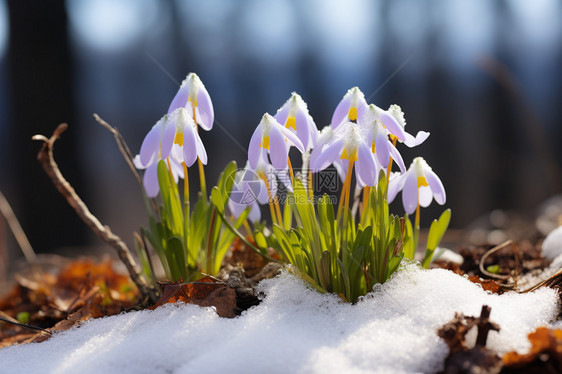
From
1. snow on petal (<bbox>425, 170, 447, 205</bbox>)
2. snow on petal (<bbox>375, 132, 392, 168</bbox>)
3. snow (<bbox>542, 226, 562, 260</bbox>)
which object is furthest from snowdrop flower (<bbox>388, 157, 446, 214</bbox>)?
snow (<bbox>542, 226, 562, 260</bbox>)

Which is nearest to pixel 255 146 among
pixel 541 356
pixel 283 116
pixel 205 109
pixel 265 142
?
pixel 265 142

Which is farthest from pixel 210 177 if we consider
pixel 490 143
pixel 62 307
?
pixel 62 307

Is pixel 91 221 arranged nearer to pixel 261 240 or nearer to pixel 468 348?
pixel 261 240

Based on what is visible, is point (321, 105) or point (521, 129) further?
point (321, 105)

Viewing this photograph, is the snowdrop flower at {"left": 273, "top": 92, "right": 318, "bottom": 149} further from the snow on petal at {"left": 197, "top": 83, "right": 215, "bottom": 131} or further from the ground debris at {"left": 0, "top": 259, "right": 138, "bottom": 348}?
the ground debris at {"left": 0, "top": 259, "right": 138, "bottom": 348}

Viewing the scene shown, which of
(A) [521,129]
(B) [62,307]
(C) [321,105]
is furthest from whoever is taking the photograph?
(C) [321,105]

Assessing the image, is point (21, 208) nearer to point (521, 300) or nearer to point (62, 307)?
point (62, 307)
